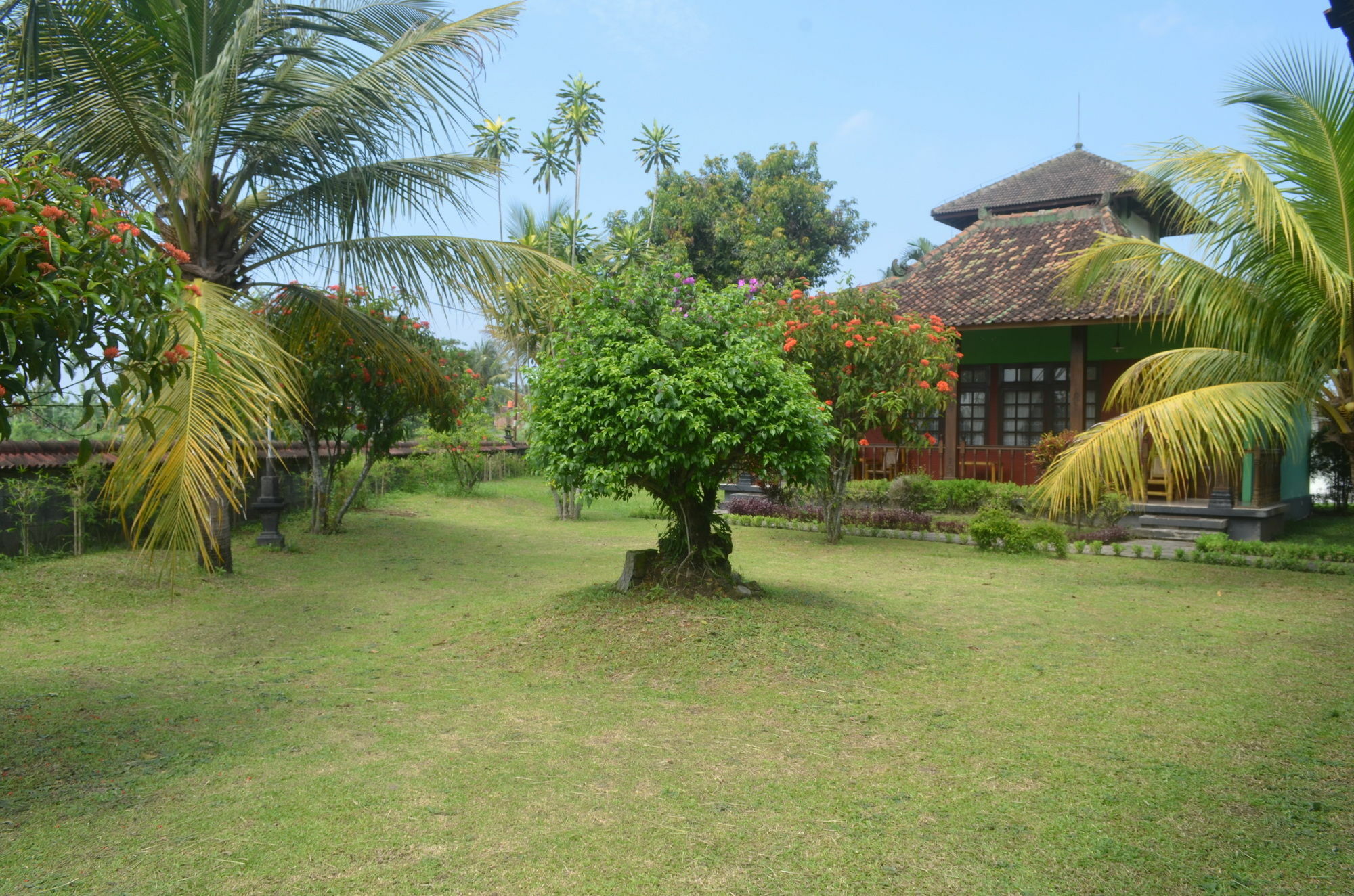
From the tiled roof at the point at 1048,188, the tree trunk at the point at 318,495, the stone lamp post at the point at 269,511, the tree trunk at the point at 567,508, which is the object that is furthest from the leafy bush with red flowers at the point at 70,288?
the tiled roof at the point at 1048,188

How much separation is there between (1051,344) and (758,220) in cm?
1351

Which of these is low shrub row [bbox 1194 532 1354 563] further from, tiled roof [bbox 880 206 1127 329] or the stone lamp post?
the stone lamp post

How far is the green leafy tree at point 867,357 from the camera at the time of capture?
12.2m

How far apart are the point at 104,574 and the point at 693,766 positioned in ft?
22.2

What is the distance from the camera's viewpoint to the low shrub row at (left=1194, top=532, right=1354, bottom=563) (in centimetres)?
1116

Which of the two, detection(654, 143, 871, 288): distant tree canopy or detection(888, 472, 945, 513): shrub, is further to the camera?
detection(654, 143, 871, 288): distant tree canopy

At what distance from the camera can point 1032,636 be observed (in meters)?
7.21

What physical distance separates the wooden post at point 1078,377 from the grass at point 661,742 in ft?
21.0

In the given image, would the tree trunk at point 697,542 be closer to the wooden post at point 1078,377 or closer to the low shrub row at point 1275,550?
the low shrub row at point 1275,550

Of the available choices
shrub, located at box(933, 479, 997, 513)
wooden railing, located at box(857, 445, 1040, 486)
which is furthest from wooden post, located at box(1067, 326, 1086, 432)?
shrub, located at box(933, 479, 997, 513)

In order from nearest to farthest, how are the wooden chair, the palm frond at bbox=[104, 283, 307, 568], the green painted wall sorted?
1. the palm frond at bbox=[104, 283, 307, 568]
2. the green painted wall
3. the wooden chair

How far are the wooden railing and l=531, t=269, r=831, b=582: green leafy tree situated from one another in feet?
28.1

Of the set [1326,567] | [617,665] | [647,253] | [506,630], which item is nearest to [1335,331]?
[1326,567]

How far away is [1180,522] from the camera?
1336cm
